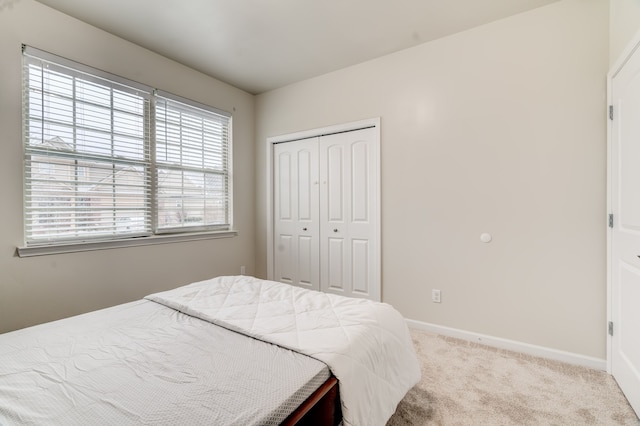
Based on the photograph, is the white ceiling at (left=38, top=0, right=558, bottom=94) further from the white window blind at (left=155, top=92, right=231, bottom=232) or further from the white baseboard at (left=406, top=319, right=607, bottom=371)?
the white baseboard at (left=406, top=319, right=607, bottom=371)

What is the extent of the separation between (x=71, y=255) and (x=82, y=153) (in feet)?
2.70

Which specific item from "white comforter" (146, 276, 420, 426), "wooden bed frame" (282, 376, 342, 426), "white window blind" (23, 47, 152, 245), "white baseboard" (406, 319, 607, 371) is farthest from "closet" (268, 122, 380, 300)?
"wooden bed frame" (282, 376, 342, 426)

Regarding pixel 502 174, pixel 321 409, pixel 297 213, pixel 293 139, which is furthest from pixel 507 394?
pixel 293 139

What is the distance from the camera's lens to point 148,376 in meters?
1.05

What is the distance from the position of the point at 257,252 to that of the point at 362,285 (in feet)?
5.13

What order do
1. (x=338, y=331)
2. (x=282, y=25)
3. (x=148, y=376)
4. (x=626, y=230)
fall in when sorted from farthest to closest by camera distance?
(x=282, y=25)
(x=626, y=230)
(x=338, y=331)
(x=148, y=376)

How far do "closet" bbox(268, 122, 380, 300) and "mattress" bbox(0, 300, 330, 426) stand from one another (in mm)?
1961

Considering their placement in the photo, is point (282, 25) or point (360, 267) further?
point (360, 267)

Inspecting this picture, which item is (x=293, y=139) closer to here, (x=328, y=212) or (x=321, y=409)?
(x=328, y=212)

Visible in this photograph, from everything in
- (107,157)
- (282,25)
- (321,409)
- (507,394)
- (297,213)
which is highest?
(282,25)

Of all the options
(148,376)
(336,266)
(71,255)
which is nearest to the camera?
(148,376)

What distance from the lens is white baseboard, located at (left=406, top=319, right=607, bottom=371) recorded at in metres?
2.09

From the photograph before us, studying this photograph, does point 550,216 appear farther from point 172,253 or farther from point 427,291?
point 172,253

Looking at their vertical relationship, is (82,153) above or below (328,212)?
above
